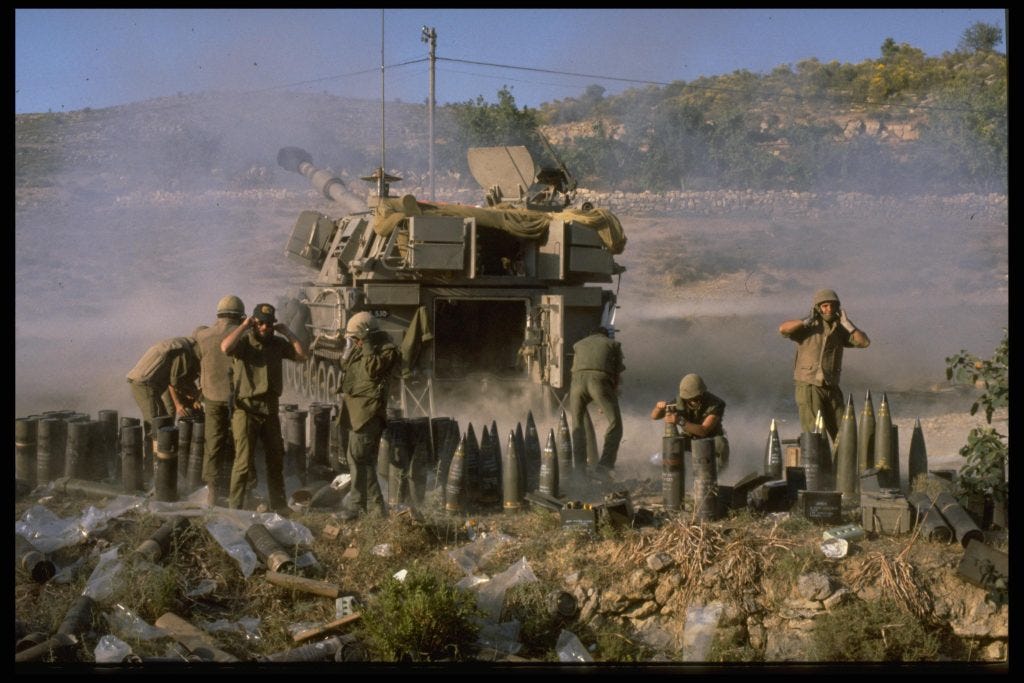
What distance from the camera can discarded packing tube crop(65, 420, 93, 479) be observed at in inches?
390

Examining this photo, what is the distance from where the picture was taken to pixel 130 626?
6.97 meters

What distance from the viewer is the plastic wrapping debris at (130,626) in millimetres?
6902

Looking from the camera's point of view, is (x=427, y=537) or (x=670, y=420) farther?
(x=670, y=420)

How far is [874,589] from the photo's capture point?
7.04 meters

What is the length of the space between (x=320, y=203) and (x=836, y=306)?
85.6 ft

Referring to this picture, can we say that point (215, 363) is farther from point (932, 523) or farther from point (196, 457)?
point (932, 523)

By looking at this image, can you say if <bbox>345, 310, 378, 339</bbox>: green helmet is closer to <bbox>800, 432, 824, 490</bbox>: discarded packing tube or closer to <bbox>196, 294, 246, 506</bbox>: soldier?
<bbox>196, 294, 246, 506</bbox>: soldier

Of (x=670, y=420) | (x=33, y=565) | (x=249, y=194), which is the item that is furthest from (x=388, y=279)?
(x=249, y=194)

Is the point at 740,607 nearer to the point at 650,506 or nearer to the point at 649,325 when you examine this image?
the point at 650,506

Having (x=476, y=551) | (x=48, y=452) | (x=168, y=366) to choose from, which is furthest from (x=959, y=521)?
(x=48, y=452)

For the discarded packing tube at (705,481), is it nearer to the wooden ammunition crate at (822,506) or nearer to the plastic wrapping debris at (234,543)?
the wooden ammunition crate at (822,506)

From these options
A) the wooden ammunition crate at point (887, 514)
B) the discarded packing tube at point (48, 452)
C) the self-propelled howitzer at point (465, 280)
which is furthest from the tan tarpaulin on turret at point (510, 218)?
the wooden ammunition crate at point (887, 514)

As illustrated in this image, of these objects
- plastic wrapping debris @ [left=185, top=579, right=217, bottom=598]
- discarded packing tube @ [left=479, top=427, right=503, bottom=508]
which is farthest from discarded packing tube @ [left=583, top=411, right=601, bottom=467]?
plastic wrapping debris @ [left=185, top=579, right=217, bottom=598]

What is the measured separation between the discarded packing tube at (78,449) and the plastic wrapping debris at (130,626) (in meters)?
3.14
